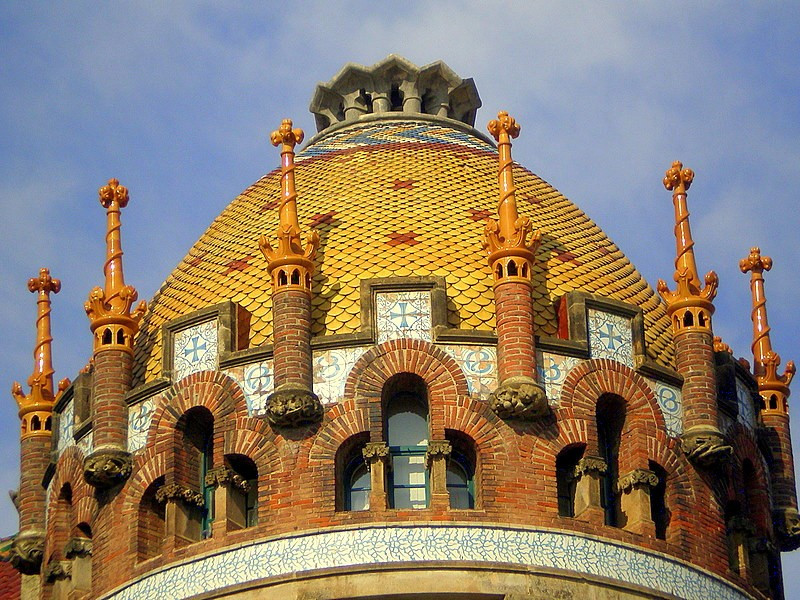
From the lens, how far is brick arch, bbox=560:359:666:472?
3634 centimetres

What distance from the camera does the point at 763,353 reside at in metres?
40.8

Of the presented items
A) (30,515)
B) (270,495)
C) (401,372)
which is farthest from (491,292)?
(30,515)

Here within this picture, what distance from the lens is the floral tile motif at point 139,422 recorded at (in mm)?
37125

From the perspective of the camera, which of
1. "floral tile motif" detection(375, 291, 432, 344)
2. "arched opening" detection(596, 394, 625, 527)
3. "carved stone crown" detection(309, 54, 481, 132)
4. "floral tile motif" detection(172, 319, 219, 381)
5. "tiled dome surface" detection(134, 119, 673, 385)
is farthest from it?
"carved stone crown" detection(309, 54, 481, 132)

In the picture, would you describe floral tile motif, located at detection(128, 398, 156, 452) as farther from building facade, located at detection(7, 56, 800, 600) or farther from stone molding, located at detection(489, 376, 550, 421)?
stone molding, located at detection(489, 376, 550, 421)

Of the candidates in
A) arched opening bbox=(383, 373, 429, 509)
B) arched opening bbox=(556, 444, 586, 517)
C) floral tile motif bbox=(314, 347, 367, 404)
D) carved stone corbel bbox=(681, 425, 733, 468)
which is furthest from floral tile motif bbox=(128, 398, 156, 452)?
carved stone corbel bbox=(681, 425, 733, 468)

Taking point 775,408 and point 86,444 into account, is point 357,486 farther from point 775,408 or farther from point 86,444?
point 775,408

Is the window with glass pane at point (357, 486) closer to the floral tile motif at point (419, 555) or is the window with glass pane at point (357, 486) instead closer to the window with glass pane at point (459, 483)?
the floral tile motif at point (419, 555)

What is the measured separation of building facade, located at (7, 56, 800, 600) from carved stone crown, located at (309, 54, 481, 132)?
3794 millimetres

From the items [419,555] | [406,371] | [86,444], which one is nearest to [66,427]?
[86,444]

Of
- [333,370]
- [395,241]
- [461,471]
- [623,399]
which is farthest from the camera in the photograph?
[395,241]

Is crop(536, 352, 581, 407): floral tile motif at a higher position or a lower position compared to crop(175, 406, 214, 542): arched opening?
higher

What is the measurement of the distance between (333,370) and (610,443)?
3937mm

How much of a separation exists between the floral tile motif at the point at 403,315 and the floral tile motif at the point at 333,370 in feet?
1.56
